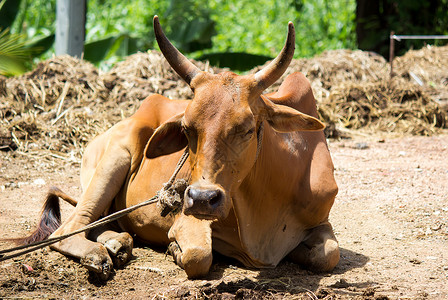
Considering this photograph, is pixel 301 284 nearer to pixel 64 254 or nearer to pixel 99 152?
pixel 64 254

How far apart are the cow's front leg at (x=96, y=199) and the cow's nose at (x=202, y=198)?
1.07 m

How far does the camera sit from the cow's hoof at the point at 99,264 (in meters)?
3.94

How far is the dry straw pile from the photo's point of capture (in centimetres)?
780

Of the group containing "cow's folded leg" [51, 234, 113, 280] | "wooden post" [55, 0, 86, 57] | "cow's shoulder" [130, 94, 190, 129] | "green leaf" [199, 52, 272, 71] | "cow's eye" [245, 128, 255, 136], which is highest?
"wooden post" [55, 0, 86, 57]

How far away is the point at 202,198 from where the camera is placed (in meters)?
3.29

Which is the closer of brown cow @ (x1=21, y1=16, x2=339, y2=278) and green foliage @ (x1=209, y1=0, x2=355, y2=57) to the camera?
brown cow @ (x1=21, y1=16, x2=339, y2=278)

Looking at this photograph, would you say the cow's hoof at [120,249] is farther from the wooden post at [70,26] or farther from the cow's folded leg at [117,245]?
the wooden post at [70,26]

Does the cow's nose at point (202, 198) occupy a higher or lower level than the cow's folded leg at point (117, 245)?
higher

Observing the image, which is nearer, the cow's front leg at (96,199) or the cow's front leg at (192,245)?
the cow's front leg at (192,245)

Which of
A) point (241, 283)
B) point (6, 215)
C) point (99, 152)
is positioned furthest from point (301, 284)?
point (6, 215)

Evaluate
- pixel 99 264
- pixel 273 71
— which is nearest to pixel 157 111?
pixel 99 264

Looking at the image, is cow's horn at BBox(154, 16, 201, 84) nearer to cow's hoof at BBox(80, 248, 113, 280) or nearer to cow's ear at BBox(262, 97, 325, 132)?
cow's ear at BBox(262, 97, 325, 132)

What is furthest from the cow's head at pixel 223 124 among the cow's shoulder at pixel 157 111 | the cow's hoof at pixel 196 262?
the cow's shoulder at pixel 157 111

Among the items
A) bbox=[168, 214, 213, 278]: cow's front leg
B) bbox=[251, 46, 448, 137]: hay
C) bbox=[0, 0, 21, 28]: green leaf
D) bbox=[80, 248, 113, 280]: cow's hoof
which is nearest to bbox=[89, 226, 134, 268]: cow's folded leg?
bbox=[80, 248, 113, 280]: cow's hoof
